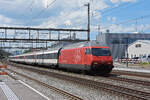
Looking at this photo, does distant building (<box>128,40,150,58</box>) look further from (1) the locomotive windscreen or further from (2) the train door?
(2) the train door

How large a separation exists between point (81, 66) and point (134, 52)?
51.5 metres

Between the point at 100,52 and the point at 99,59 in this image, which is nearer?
the point at 99,59

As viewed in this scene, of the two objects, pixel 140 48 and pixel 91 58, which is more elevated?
pixel 140 48

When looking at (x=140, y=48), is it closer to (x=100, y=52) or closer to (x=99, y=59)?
(x=100, y=52)

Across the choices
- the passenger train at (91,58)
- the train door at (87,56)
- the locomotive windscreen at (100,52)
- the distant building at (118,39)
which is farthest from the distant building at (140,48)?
the train door at (87,56)

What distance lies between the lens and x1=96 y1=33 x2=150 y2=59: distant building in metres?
78.1

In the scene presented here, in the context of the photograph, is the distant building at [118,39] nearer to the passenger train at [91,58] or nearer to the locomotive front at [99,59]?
the passenger train at [91,58]

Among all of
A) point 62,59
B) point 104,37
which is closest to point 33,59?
point 62,59

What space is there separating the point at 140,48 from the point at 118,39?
22471mm

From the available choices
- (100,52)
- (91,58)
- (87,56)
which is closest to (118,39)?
(100,52)

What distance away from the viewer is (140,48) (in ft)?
229

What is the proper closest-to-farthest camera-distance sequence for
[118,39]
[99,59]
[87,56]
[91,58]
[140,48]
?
[91,58] < [99,59] < [87,56] < [140,48] < [118,39]

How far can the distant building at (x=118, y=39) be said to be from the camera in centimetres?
7806

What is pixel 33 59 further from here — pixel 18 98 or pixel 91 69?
pixel 18 98
